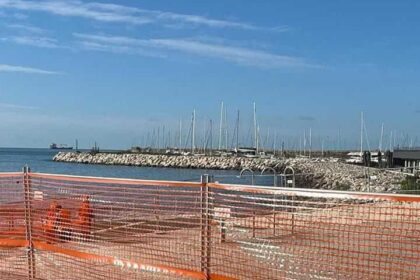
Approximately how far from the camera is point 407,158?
58781 mm

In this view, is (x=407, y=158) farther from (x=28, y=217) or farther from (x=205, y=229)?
(x=205, y=229)

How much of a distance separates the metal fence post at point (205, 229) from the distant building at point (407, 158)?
47106mm

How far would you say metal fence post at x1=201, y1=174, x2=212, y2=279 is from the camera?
7770 mm

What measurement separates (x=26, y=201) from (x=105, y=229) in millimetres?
1375

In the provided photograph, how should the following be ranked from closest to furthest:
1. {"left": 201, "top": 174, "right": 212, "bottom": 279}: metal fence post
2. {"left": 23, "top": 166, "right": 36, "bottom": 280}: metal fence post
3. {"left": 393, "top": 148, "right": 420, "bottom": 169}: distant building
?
1. {"left": 201, "top": 174, "right": 212, "bottom": 279}: metal fence post
2. {"left": 23, "top": 166, "right": 36, "bottom": 280}: metal fence post
3. {"left": 393, "top": 148, "right": 420, "bottom": 169}: distant building

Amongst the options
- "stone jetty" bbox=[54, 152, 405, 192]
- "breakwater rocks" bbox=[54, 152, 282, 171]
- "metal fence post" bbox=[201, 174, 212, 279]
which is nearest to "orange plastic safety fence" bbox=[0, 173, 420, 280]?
"metal fence post" bbox=[201, 174, 212, 279]

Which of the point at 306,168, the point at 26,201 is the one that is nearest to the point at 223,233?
the point at 26,201

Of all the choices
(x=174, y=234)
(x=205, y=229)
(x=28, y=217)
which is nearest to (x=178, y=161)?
(x=174, y=234)

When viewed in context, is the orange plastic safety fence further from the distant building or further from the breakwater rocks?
the breakwater rocks

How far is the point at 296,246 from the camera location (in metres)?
8.80

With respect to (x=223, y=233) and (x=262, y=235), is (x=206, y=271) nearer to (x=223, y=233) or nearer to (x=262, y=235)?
(x=223, y=233)

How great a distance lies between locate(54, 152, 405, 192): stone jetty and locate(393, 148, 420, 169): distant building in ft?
12.3

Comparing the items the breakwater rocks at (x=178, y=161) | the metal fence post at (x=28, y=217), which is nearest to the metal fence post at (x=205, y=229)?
the metal fence post at (x=28, y=217)

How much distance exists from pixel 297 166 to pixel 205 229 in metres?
74.4
